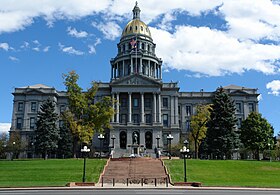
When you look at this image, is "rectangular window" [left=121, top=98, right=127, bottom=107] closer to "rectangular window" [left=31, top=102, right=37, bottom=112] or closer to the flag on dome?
→ the flag on dome

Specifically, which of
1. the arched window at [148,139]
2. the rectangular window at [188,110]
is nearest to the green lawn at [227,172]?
the arched window at [148,139]

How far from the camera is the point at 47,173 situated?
40.2 metres

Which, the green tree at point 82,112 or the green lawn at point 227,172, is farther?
the green tree at point 82,112

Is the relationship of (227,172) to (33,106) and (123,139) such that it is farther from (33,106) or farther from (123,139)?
(33,106)

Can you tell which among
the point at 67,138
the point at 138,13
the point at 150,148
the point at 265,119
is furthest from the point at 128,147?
the point at 138,13

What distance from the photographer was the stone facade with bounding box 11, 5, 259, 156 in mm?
81438

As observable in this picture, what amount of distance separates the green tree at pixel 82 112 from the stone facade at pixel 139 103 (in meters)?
16.3

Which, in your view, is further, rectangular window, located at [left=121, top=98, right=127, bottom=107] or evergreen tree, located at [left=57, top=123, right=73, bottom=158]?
rectangular window, located at [left=121, top=98, right=127, bottom=107]

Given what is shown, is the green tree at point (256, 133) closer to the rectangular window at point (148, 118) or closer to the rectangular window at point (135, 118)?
the rectangular window at point (148, 118)

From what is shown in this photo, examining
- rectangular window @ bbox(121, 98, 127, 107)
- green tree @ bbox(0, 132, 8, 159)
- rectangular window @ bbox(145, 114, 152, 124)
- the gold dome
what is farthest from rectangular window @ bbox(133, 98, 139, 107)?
green tree @ bbox(0, 132, 8, 159)

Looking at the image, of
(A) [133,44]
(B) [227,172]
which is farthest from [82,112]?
(A) [133,44]

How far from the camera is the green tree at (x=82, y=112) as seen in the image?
56531 mm

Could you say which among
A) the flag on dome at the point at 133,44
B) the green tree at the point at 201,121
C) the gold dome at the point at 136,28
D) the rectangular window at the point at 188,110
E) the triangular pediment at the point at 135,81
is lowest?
the green tree at the point at 201,121

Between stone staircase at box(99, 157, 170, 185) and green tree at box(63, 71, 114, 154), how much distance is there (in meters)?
8.91
